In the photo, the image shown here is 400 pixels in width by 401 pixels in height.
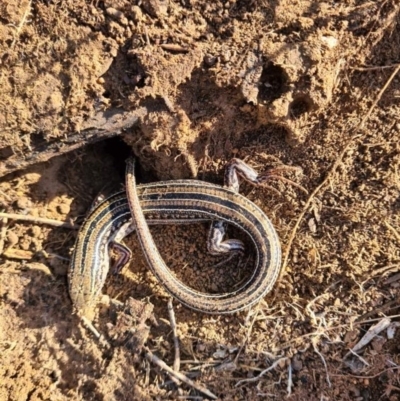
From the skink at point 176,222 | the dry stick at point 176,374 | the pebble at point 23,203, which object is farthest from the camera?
the pebble at point 23,203

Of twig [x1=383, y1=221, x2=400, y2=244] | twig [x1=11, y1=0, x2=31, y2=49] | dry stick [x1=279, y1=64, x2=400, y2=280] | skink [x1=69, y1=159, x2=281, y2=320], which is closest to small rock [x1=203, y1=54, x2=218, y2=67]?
skink [x1=69, y1=159, x2=281, y2=320]

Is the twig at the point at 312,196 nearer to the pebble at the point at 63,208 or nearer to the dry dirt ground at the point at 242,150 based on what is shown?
the dry dirt ground at the point at 242,150

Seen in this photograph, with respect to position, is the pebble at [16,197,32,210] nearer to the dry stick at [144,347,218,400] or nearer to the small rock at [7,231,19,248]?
the small rock at [7,231,19,248]

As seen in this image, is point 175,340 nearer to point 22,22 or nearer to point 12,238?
point 12,238

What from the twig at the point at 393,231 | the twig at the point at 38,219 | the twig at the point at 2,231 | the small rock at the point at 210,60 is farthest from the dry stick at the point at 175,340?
the small rock at the point at 210,60

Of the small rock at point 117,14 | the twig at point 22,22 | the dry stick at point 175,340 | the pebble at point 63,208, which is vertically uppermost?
the small rock at point 117,14

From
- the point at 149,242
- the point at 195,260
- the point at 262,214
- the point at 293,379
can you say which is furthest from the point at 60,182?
the point at 293,379

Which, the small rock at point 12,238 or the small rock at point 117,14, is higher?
Result: the small rock at point 117,14
